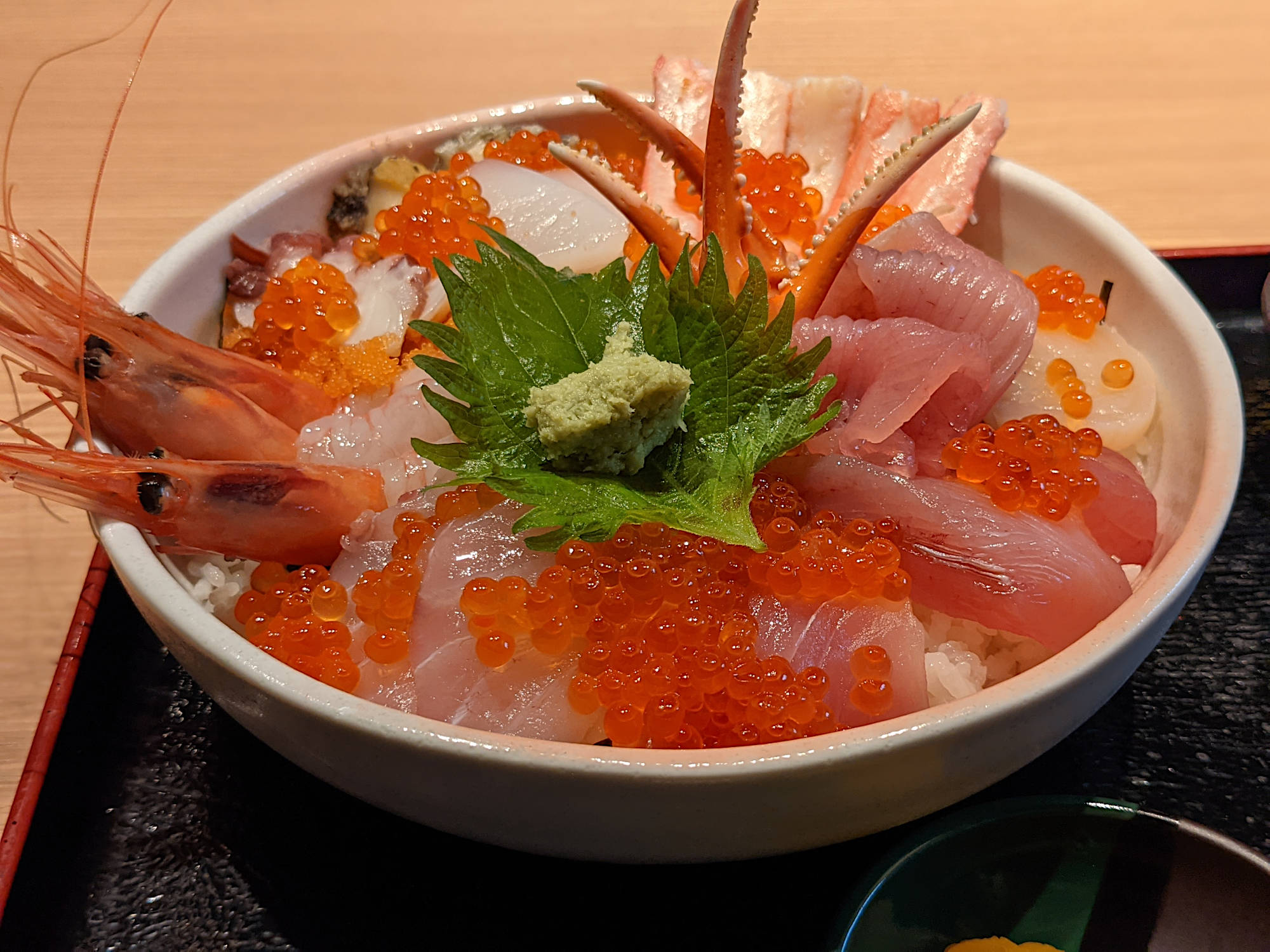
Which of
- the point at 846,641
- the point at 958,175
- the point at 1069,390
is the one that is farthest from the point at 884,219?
the point at 846,641

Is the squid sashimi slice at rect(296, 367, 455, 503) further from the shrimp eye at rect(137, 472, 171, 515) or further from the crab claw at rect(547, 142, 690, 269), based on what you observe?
the crab claw at rect(547, 142, 690, 269)

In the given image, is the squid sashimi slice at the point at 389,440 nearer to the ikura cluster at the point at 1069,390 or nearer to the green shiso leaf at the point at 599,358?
the green shiso leaf at the point at 599,358

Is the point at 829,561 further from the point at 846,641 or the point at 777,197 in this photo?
the point at 777,197

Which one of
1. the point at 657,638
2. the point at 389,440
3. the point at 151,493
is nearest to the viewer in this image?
the point at 657,638

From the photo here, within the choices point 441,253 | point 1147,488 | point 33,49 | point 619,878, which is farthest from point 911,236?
point 33,49

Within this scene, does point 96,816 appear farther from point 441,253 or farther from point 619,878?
point 441,253
